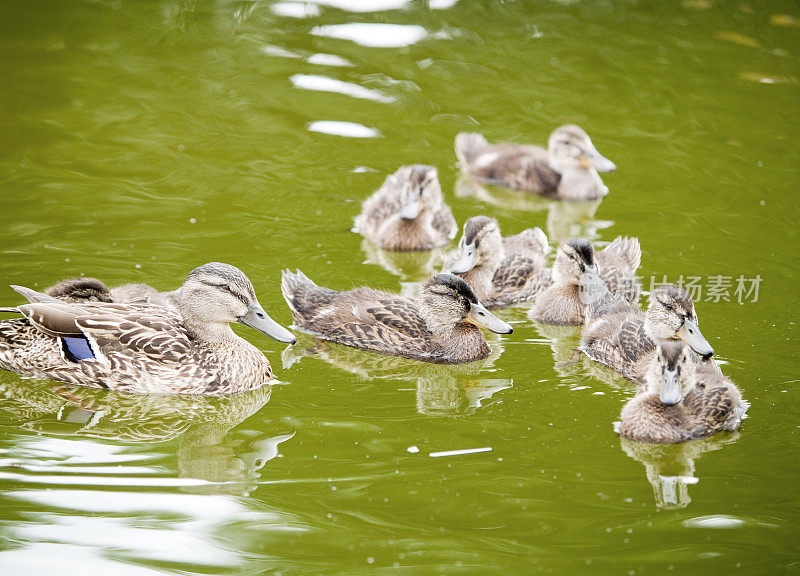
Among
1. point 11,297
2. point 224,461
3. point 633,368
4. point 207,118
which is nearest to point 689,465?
point 633,368

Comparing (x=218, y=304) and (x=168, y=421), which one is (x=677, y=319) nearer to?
(x=218, y=304)

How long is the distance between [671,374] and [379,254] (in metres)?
3.29

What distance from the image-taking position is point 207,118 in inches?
423

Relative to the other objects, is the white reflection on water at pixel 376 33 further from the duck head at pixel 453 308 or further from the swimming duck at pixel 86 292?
the swimming duck at pixel 86 292

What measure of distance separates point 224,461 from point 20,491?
995 millimetres

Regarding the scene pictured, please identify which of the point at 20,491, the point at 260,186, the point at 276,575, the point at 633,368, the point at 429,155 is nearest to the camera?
the point at 276,575

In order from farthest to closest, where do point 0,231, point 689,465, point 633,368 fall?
point 0,231
point 633,368
point 689,465

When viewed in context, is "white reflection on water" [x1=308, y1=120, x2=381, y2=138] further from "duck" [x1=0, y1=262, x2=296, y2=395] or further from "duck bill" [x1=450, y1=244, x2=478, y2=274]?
"duck" [x1=0, y1=262, x2=296, y2=395]

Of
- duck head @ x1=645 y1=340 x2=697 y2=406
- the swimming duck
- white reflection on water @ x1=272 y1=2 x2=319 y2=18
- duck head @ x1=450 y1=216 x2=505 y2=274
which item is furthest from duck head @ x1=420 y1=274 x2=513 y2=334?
white reflection on water @ x1=272 y1=2 x2=319 y2=18

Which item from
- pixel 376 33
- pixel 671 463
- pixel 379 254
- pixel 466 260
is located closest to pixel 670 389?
pixel 671 463

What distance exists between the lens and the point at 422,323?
23.5 ft

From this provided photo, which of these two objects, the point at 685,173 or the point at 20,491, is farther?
the point at 685,173

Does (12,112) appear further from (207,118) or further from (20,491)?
(20,491)

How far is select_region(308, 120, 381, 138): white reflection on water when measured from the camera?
10.6 m
